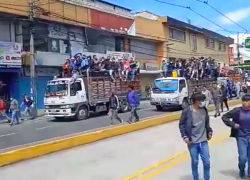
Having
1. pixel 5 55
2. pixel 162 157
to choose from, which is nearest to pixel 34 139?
pixel 162 157

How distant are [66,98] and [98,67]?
381cm

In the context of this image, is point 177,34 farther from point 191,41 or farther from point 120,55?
point 120,55

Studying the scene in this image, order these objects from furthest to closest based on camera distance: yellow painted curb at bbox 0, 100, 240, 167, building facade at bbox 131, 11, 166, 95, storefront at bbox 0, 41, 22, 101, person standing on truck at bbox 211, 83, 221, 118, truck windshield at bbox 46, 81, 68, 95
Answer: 1. building facade at bbox 131, 11, 166, 95
2. storefront at bbox 0, 41, 22, 101
3. truck windshield at bbox 46, 81, 68, 95
4. person standing on truck at bbox 211, 83, 221, 118
5. yellow painted curb at bbox 0, 100, 240, 167

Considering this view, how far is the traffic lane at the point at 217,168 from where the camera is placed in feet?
21.0

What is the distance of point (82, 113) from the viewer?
1914cm

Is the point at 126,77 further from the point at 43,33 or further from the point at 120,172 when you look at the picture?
the point at 120,172

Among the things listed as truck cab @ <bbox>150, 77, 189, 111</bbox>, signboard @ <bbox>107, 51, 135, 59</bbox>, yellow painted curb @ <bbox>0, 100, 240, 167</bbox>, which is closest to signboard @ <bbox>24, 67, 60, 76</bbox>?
signboard @ <bbox>107, 51, 135, 59</bbox>

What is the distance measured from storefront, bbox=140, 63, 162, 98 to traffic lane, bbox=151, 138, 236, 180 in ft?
93.6

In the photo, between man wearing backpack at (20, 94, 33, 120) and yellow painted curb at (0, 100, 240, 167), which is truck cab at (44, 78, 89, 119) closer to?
man wearing backpack at (20, 94, 33, 120)

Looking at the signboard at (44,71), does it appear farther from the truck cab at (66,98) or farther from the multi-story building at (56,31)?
the truck cab at (66,98)

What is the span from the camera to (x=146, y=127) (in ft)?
43.6

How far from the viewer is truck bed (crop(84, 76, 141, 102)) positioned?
65.0 ft

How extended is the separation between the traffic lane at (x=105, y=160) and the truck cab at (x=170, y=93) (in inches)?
387

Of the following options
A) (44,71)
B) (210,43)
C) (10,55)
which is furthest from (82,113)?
→ (210,43)
